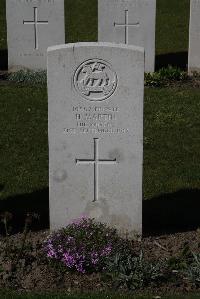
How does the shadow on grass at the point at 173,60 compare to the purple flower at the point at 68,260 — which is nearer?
the purple flower at the point at 68,260

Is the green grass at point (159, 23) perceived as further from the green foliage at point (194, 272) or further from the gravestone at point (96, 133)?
the green foliage at point (194, 272)

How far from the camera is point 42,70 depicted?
13812 mm

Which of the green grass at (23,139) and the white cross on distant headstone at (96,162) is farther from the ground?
the white cross on distant headstone at (96,162)

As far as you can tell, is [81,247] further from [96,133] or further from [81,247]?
[96,133]

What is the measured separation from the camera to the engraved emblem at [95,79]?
6668 millimetres

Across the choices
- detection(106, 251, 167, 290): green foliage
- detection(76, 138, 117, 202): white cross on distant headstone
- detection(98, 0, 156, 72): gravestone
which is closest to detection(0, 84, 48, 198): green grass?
detection(76, 138, 117, 202): white cross on distant headstone

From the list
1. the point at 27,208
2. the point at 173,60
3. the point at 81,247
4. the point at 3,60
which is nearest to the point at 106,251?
the point at 81,247

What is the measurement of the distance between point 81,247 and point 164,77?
720cm

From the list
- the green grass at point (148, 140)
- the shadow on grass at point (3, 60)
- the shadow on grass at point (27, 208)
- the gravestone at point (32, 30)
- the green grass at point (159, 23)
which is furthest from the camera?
the green grass at point (159, 23)

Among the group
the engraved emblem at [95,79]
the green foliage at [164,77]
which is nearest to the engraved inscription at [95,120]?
the engraved emblem at [95,79]

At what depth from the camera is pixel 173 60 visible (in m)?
15.6

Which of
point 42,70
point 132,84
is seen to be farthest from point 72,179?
point 42,70

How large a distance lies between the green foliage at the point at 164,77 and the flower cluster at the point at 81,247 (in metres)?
6.52

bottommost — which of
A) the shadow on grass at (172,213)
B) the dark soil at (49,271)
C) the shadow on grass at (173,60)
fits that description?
the dark soil at (49,271)
